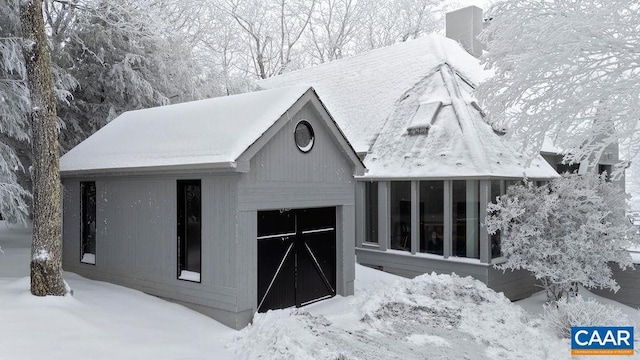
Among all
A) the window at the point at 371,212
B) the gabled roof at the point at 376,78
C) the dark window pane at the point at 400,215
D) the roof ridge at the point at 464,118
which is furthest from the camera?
the gabled roof at the point at 376,78

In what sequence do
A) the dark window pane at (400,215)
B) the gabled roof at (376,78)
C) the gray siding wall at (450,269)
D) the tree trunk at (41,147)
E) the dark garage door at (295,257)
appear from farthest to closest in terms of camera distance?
the gabled roof at (376,78) < the dark window pane at (400,215) < the gray siding wall at (450,269) < the dark garage door at (295,257) < the tree trunk at (41,147)

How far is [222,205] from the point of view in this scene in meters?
8.73

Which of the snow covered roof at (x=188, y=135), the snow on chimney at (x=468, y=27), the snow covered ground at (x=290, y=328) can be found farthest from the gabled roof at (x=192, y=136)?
the snow on chimney at (x=468, y=27)

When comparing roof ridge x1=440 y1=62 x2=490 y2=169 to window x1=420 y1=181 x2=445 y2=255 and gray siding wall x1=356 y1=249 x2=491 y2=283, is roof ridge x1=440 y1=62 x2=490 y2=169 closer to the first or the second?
window x1=420 y1=181 x2=445 y2=255

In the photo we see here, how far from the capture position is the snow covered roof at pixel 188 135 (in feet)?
28.6

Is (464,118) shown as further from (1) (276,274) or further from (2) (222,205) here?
(2) (222,205)

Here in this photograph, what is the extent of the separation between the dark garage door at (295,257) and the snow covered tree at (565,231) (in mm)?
4482

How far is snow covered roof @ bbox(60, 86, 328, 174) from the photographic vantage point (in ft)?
28.6

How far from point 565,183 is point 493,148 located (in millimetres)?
2197

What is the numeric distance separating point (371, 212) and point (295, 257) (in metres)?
5.64

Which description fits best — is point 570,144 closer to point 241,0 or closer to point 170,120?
point 170,120

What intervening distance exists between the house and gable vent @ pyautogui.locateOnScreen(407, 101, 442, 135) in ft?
0.12

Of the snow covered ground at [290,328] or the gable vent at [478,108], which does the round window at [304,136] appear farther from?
the gable vent at [478,108]

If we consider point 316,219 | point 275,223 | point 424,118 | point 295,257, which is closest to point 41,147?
point 275,223
